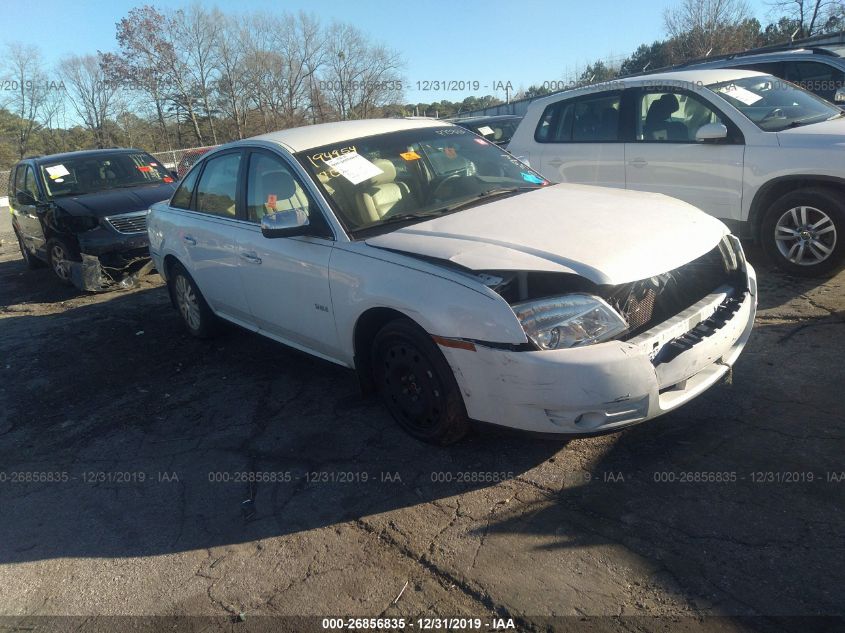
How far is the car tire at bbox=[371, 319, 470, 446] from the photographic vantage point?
128 inches

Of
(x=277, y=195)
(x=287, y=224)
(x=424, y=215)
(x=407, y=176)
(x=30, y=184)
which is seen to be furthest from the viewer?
(x=30, y=184)

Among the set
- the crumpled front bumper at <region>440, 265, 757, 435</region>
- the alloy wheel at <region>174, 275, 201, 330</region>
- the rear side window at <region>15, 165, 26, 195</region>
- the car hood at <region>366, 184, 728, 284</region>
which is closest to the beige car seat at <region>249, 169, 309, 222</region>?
the car hood at <region>366, 184, 728, 284</region>

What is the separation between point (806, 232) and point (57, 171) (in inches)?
358

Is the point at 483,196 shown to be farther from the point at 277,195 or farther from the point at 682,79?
the point at 682,79

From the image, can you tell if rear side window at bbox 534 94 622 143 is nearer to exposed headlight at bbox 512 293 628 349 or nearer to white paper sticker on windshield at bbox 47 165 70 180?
exposed headlight at bbox 512 293 628 349

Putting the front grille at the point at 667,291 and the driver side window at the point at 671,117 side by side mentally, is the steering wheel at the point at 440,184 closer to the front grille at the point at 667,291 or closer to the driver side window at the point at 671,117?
the front grille at the point at 667,291

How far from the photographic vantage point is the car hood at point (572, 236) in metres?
3.04

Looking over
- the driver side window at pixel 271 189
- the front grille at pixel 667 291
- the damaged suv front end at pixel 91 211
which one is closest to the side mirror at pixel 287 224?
the driver side window at pixel 271 189

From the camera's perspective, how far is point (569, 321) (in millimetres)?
2959

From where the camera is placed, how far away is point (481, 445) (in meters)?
3.59

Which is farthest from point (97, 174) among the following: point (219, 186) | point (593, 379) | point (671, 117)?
point (593, 379)


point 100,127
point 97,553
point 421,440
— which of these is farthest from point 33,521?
point 100,127

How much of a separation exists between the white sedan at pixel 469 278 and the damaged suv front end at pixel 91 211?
368 cm

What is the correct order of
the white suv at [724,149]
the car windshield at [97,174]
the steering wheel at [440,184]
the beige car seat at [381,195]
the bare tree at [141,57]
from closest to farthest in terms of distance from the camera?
1. the beige car seat at [381,195]
2. the steering wheel at [440,184]
3. the white suv at [724,149]
4. the car windshield at [97,174]
5. the bare tree at [141,57]
